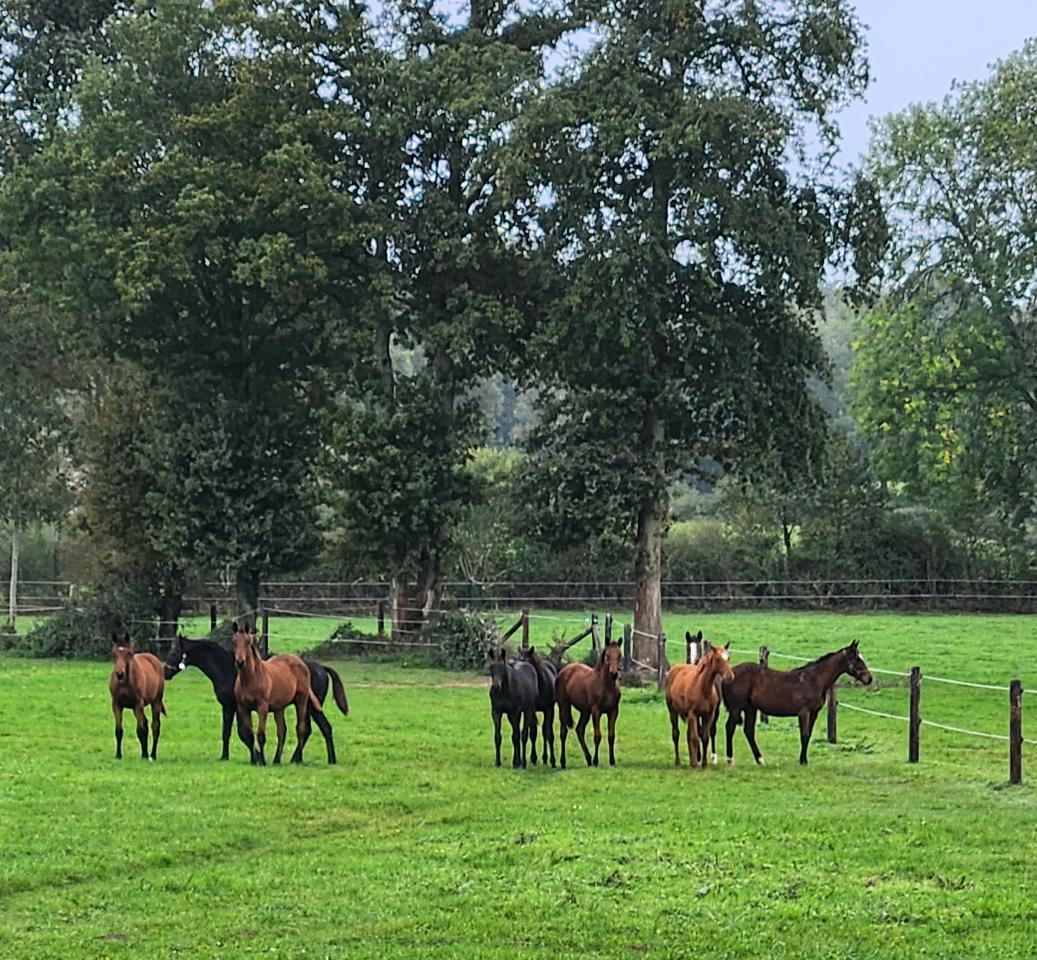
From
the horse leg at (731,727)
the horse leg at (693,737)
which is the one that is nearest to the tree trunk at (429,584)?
the horse leg at (731,727)

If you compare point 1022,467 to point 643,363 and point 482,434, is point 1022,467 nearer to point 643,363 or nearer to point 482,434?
point 643,363

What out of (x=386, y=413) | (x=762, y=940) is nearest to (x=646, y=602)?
(x=386, y=413)

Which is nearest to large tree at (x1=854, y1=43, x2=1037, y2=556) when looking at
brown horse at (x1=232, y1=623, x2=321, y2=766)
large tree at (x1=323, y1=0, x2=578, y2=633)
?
large tree at (x1=323, y1=0, x2=578, y2=633)

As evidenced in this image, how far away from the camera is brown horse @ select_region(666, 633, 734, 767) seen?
18906 mm

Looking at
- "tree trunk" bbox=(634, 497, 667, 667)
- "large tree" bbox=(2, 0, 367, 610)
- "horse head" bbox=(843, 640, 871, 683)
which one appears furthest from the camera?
"large tree" bbox=(2, 0, 367, 610)

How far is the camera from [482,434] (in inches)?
1528

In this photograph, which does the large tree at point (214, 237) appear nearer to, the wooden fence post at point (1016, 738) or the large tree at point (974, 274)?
the large tree at point (974, 274)

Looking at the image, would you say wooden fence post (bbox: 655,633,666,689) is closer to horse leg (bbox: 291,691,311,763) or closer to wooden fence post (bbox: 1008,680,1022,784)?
horse leg (bbox: 291,691,311,763)

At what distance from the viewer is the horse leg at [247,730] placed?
18562 mm

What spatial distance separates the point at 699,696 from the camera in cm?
1892

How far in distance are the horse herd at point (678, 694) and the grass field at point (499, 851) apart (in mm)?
608

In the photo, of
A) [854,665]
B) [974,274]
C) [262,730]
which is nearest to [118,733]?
[262,730]

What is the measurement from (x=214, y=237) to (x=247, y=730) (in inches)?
807

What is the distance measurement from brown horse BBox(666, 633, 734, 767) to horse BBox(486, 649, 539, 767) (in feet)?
5.60
